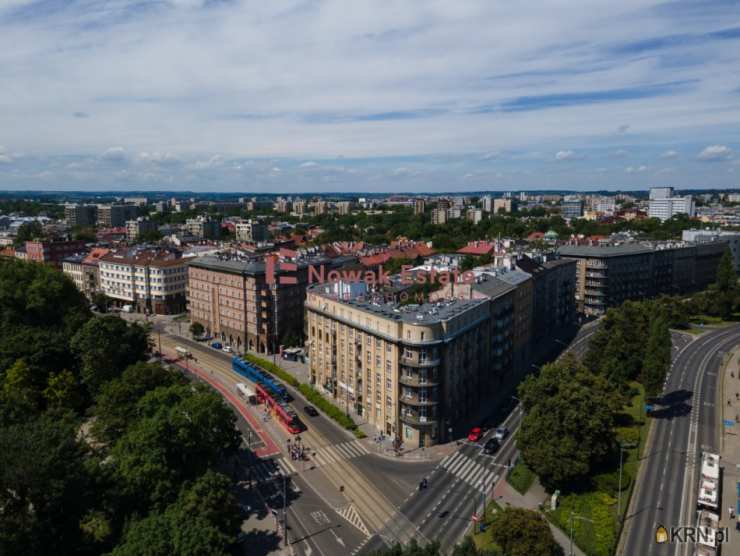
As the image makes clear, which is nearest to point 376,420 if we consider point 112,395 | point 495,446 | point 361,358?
point 361,358

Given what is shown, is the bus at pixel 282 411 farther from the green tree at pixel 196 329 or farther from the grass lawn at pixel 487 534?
the green tree at pixel 196 329

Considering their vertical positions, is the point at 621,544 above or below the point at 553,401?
below

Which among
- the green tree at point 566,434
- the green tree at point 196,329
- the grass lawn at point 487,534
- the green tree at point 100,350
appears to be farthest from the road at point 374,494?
the green tree at point 196,329

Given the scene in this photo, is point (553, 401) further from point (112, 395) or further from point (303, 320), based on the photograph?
point (303, 320)

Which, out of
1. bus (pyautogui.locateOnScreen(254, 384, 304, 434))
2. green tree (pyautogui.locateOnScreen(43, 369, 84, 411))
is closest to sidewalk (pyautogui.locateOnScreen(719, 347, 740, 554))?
bus (pyautogui.locateOnScreen(254, 384, 304, 434))

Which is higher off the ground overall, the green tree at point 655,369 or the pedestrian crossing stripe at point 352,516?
the green tree at point 655,369

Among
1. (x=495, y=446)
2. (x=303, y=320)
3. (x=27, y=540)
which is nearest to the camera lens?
(x=27, y=540)

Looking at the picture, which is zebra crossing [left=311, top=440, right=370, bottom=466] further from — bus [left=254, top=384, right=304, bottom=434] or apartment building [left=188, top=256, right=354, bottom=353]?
apartment building [left=188, top=256, right=354, bottom=353]

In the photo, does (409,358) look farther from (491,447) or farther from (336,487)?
(336,487)
